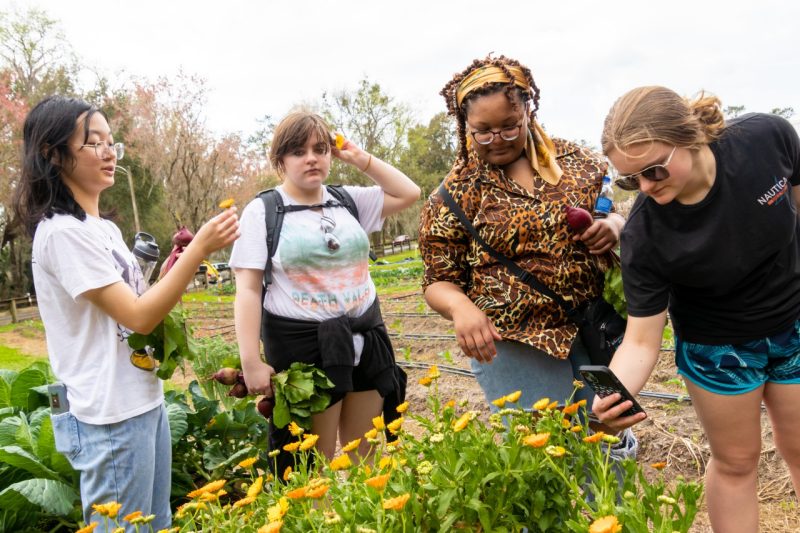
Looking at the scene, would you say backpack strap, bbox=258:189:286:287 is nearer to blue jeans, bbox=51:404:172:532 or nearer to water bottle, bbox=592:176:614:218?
blue jeans, bbox=51:404:172:532

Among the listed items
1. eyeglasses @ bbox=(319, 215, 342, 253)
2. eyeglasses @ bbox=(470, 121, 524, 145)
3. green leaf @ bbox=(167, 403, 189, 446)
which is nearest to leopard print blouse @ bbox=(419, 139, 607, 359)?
eyeglasses @ bbox=(470, 121, 524, 145)

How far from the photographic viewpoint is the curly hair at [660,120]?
1.52 metres

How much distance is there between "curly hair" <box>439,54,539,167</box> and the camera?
68.9 inches

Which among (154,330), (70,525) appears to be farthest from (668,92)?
(70,525)

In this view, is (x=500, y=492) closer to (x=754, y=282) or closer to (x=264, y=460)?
(x=754, y=282)

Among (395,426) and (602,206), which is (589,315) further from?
(395,426)

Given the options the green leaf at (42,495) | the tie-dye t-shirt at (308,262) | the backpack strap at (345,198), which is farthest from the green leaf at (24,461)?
the backpack strap at (345,198)

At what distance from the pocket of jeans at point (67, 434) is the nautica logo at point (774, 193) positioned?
2062mm

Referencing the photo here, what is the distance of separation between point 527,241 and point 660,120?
49 cm

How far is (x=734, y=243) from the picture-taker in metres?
1.60

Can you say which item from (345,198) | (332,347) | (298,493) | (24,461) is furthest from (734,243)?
(24,461)

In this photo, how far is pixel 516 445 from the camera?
1186mm

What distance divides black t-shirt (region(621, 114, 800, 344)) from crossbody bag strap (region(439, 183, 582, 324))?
19 centimetres

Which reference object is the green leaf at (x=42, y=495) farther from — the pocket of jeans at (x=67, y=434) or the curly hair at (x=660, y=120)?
the curly hair at (x=660, y=120)
